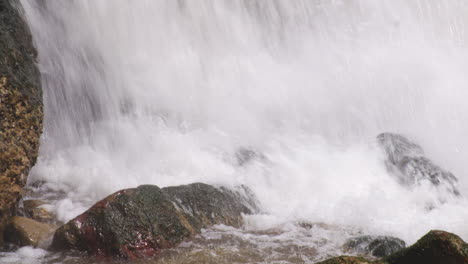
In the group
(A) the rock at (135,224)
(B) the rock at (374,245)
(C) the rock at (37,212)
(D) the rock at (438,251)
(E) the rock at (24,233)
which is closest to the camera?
(D) the rock at (438,251)

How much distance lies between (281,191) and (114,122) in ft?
20.3

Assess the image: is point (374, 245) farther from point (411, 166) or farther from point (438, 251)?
point (411, 166)

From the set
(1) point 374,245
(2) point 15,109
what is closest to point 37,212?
(2) point 15,109

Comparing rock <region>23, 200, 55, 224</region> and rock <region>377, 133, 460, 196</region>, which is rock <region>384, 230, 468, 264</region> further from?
rock <region>377, 133, 460, 196</region>

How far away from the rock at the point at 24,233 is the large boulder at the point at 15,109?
85 millimetres

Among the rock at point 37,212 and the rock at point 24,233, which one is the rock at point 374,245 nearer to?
the rock at point 24,233

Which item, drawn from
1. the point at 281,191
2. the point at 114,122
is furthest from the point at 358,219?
the point at 114,122

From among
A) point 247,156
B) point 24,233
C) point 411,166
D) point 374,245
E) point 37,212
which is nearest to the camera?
point 24,233

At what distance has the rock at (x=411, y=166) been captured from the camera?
11125mm

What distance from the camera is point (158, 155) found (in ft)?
36.4

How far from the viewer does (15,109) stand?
16.9ft

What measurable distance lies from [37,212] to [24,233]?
153 centimetres

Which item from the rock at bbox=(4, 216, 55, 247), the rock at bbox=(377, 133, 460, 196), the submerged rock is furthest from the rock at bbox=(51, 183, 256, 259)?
the rock at bbox=(377, 133, 460, 196)

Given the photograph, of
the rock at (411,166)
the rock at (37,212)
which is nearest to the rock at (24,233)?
the rock at (37,212)
